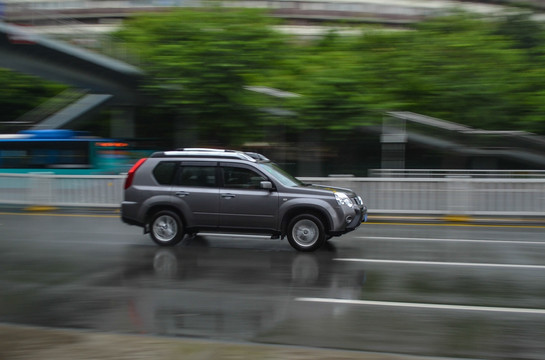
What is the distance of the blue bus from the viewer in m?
22.8

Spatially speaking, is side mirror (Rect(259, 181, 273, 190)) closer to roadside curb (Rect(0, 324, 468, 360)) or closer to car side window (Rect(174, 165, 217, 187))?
car side window (Rect(174, 165, 217, 187))

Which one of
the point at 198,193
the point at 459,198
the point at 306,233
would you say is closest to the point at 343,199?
the point at 306,233

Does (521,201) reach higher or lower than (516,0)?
lower

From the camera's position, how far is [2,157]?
75.2 ft

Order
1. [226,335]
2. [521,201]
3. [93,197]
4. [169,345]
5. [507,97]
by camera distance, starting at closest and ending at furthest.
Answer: [169,345] → [226,335] → [521,201] → [93,197] → [507,97]

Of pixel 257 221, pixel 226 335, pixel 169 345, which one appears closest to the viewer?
pixel 169 345

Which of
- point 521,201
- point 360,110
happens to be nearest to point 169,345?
point 521,201

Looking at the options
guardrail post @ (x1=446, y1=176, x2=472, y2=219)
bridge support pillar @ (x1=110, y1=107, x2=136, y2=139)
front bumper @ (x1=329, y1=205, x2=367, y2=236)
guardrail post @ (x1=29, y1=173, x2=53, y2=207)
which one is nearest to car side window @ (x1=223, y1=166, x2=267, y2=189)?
front bumper @ (x1=329, y1=205, x2=367, y2=236)

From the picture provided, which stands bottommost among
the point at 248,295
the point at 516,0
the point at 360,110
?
the point at 248,295

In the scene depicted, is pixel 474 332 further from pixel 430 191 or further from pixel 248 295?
pixel 430 191

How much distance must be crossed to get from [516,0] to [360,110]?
2159 centimetres

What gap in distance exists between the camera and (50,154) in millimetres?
22844

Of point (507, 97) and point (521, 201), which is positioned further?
point (507, 97)

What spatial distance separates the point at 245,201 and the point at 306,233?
123 cm
